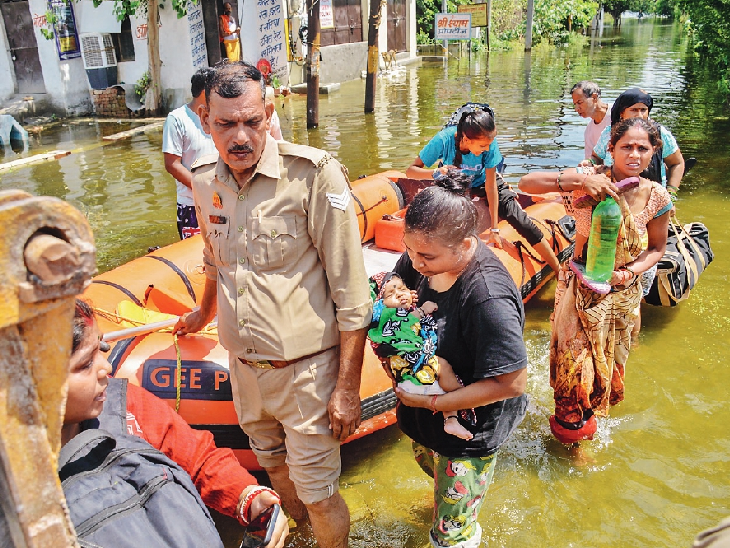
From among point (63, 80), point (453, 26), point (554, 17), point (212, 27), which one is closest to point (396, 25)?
point (453, 26)

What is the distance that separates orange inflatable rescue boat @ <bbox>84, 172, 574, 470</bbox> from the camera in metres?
3.03

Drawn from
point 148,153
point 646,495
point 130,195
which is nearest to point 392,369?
point 646,495

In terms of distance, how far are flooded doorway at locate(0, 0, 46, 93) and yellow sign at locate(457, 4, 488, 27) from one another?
16573mm

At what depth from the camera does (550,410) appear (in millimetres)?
3908

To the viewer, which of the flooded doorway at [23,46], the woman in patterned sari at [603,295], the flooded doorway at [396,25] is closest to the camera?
the woman in patterned sari at [603,295]

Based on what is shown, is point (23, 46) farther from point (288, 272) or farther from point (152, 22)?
point (288, 272)

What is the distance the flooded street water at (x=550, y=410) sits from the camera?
3.06 metres

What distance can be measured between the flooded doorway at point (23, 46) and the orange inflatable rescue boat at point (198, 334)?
12.6 m

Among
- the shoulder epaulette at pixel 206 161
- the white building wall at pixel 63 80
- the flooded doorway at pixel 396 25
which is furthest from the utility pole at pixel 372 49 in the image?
the shoulder epaulette at pixel 206 161

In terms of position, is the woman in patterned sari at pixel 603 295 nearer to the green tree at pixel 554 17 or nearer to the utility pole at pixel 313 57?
the utility pole at pixel 313 57

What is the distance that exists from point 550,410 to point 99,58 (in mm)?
13928

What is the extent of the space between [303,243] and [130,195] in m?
7.32

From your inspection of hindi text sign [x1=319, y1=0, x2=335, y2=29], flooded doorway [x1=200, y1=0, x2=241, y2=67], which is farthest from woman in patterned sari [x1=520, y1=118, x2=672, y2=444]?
hindi text sign [x1=319, y1=0, x2=335, y2=29]

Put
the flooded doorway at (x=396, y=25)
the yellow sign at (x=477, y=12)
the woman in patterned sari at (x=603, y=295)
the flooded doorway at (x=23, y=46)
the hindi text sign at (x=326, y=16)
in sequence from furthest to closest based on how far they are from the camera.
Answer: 1. the yellow sign at (x=477, y=12)
2. the flooded doorway at (x=396, y=25)
3. the hindi text sign at (x=326, y=16)
4. the flooded doorway at (x=23, y=46)
5. the woman in patterned sari at (x=603, y=295)
